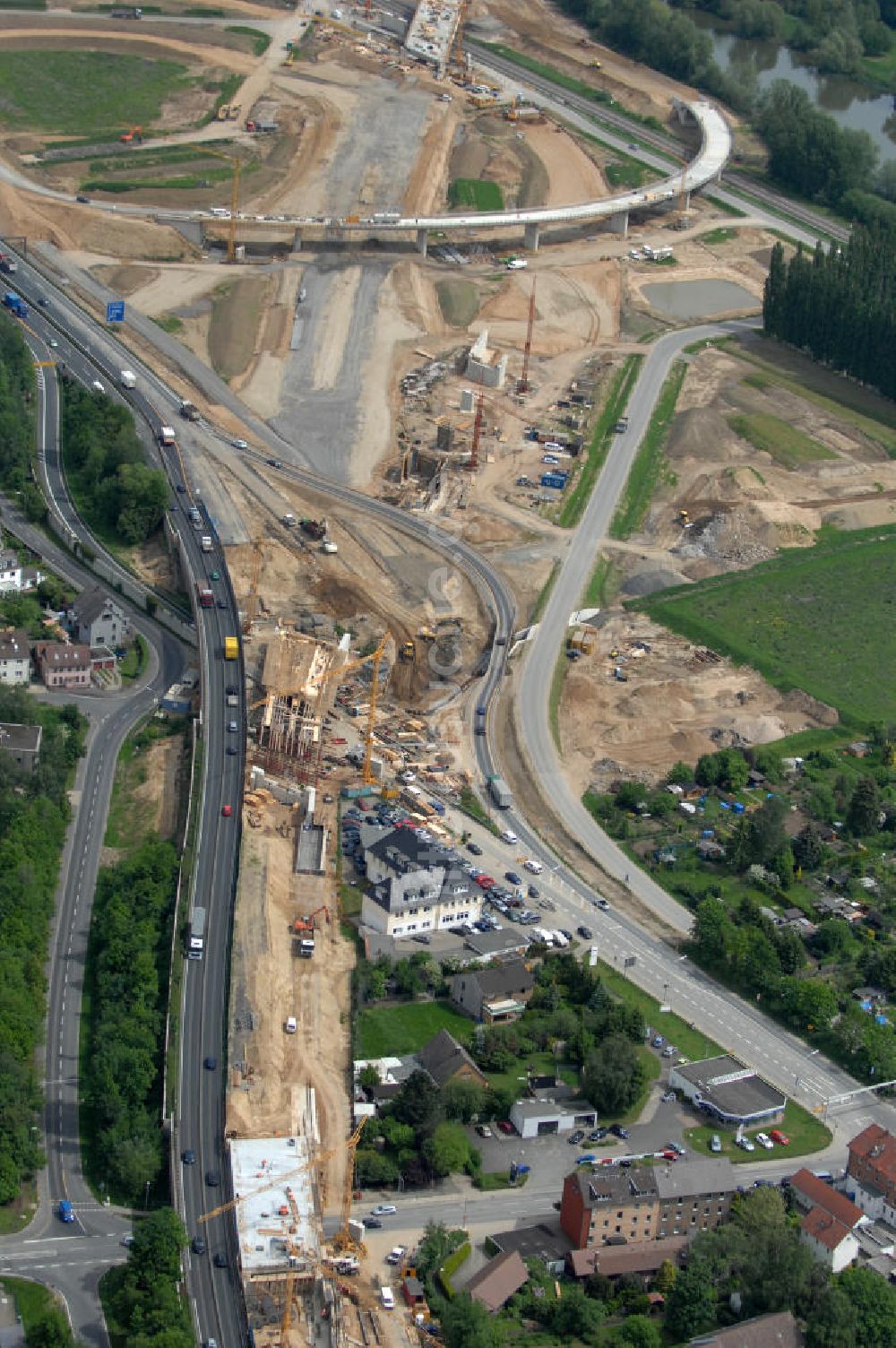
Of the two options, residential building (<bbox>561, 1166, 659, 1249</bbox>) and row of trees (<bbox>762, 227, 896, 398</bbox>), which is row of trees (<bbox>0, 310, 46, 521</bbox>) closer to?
row of trees (<bbox>762, 227, 896, 398</bbox>)

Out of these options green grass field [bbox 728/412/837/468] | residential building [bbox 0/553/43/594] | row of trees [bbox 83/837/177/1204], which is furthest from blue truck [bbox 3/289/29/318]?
row of trees [bbox 83/837/177/1204]

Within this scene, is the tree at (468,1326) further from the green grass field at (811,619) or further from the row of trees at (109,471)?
the row of trees at (109,471)

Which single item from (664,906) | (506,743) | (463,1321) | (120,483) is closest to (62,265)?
(120,483)

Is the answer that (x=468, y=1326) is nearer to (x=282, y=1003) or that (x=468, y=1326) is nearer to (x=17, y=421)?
(x=282, y=1003)

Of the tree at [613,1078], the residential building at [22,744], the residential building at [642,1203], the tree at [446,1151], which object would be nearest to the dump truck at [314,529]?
the residential building at [22,744]

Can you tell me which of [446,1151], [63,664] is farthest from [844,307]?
[446,1151]

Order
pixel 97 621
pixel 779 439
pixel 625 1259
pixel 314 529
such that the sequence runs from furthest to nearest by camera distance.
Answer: pixel 779 439 → pixel 314 529 → pixel 97 621 → pixel 625 1259

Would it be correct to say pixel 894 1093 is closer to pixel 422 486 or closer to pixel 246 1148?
pixel 246 1148
